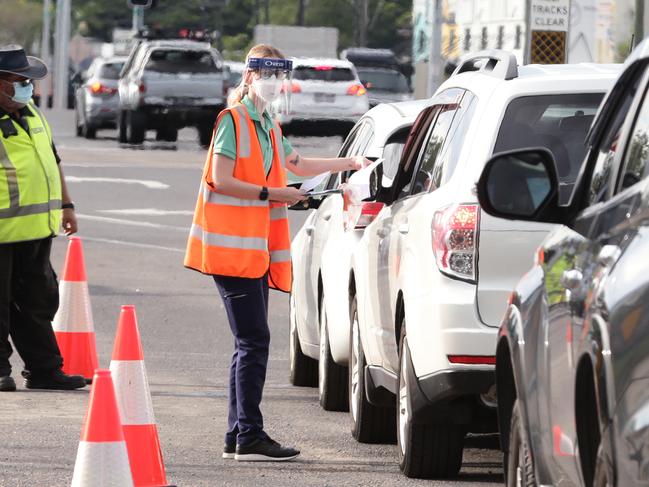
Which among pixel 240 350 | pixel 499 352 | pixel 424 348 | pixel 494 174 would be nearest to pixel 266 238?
pixel 240 350

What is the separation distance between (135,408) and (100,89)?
34480 millimetres

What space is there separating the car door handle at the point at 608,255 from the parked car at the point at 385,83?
1756 inches

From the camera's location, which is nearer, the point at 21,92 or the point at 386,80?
the point at 21,92

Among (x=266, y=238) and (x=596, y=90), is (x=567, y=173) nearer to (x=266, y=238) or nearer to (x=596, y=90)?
(x=596, y=90)

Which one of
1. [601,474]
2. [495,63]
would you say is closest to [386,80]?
[495,63]

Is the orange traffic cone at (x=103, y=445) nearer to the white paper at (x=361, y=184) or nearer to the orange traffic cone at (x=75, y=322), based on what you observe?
the white paper at (x=361, y=184)

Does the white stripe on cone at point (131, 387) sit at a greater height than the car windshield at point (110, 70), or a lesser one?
greater

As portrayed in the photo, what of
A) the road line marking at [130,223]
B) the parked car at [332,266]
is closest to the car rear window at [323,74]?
the road line marking at [130,223]

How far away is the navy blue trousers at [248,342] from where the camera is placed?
8000 millimetres

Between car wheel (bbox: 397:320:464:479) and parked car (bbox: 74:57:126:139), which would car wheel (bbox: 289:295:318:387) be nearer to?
car wheel (bbox: 397:320:464:479)

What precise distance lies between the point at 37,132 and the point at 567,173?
401 cm

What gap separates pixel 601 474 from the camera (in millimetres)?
4074

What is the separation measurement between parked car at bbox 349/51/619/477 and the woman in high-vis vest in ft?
1.67

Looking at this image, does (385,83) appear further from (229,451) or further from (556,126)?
(556,126)
